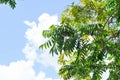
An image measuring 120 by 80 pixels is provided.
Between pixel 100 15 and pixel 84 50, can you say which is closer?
pixel 84 50

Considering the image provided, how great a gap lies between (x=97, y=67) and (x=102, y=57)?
1033 mm

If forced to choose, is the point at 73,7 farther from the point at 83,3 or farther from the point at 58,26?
the point at 58,26

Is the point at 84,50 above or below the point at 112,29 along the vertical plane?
below

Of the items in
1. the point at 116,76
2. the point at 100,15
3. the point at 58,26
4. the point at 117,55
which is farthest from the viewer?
the point at 100,15

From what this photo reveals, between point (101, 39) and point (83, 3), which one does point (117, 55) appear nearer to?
point (101, 39)

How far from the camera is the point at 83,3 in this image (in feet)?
78.8

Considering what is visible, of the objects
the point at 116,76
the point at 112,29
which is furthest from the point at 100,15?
the point at 116,76

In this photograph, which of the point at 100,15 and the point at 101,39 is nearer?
the point at 101,39

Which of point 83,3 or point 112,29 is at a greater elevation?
point 83,3

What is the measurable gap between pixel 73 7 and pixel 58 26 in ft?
27.0

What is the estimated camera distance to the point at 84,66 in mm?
18078

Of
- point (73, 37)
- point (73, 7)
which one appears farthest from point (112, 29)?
point (73, 37)

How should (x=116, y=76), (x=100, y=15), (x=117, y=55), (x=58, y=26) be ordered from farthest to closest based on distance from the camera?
(x=100, y=15) → (x=116, y=76) → (x=117, y=55) → (x=58, y=26)

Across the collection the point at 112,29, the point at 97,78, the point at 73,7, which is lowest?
the point at 97,78
